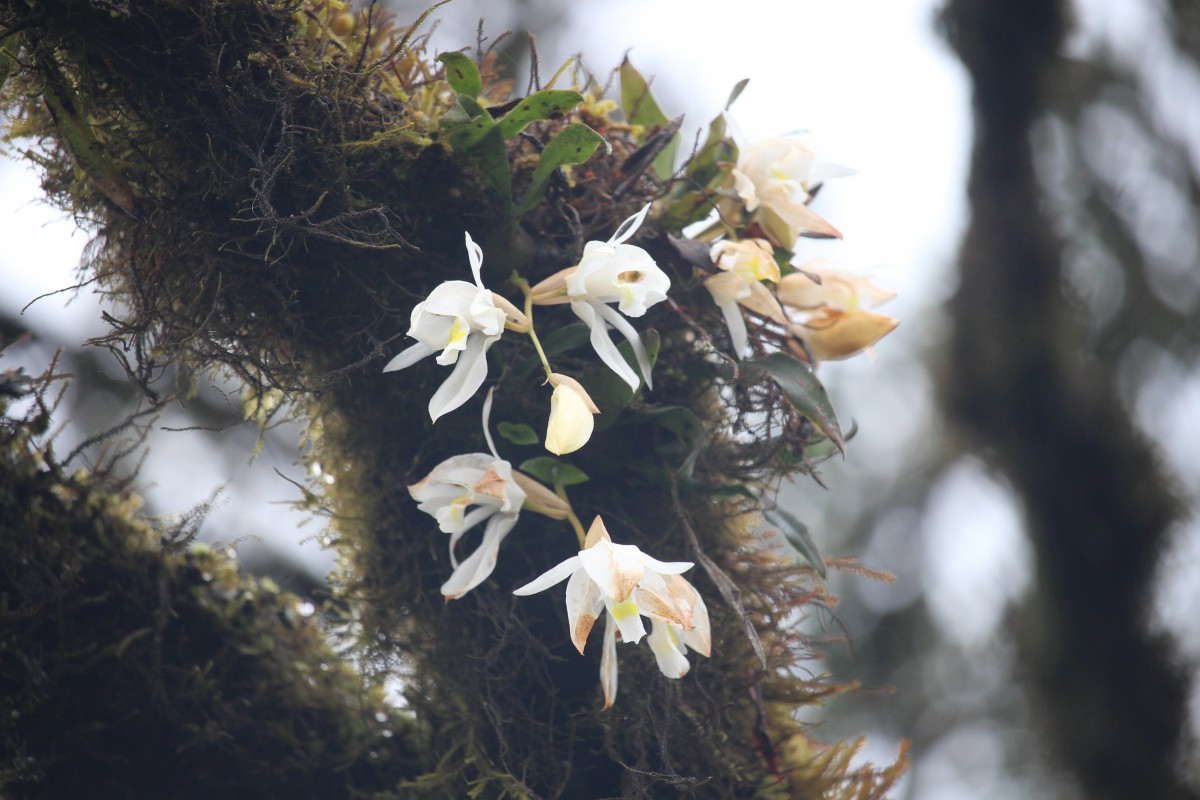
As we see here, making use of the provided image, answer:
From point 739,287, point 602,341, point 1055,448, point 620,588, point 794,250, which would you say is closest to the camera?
point 620,588

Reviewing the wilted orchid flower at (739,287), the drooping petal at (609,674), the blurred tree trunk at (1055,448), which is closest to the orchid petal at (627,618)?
the drooping petal at (609,674)

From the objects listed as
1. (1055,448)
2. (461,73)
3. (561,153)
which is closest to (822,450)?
(561,153)

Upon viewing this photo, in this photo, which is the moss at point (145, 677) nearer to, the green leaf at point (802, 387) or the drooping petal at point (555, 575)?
the drooping petal at point (555, 575)

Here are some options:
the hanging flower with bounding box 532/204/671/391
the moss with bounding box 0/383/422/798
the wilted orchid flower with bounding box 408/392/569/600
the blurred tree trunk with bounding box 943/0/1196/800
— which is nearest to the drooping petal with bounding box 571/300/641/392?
the hanging flower with bounding box 532/204/671/391

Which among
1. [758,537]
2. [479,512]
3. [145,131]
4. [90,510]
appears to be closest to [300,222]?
[145,131]

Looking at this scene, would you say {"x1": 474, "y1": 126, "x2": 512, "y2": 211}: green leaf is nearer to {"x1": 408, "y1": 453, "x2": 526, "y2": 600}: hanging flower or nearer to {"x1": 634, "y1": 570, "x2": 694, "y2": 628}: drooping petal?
{"x1": 408, "y1": 453, "x2": 526, "y2": 600}: hanging flower

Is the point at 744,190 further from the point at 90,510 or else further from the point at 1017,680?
the point at 1017,680

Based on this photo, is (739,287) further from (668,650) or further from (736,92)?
(668,650)
